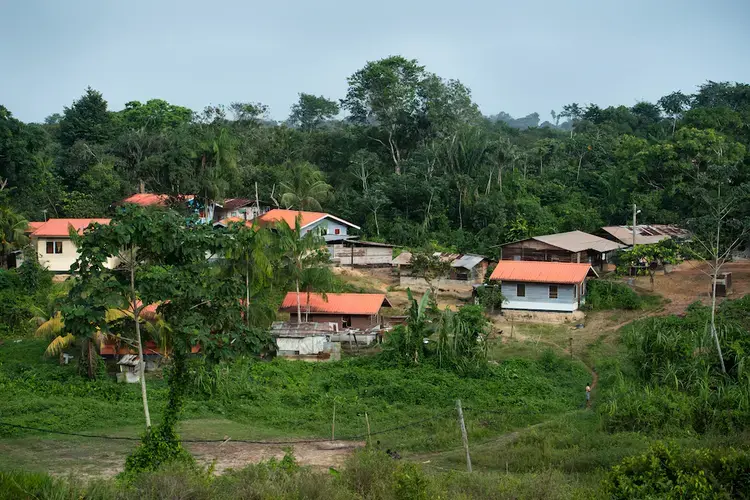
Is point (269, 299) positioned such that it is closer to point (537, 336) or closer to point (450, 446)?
point (537, 336)

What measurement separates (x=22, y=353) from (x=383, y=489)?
1937 centimetres

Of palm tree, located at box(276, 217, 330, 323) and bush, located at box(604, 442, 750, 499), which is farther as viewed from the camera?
palm tree, located at box(276, 217, 330, 323)

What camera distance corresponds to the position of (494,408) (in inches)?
880

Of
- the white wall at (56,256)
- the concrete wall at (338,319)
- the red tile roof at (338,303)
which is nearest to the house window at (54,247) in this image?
the white wall at (56,256)

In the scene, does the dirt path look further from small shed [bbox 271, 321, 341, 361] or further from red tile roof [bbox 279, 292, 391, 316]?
red tile roof [bbox 279, 292, 391, 316]

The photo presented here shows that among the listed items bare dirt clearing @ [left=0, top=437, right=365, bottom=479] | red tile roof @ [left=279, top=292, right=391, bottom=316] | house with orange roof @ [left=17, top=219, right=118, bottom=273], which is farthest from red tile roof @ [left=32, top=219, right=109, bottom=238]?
bare dirt clearing @ [left=0, top=437, right=365, bottom=479]

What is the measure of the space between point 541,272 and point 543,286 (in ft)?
2.31

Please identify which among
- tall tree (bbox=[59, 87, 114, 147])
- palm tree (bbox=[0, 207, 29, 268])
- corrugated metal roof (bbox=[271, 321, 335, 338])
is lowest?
corrugated metal roof (bbox=[271, 321, 335, 338])

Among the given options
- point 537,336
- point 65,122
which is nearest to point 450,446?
point 537,336

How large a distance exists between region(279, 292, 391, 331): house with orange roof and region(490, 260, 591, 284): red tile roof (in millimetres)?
6285

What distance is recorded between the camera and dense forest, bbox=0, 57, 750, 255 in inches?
1625

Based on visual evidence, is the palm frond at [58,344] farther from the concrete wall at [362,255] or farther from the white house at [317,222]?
the concrete wall at [362,255]

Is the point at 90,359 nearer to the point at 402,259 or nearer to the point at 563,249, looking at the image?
the point at 402,259

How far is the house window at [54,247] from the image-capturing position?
36188 millimetres
